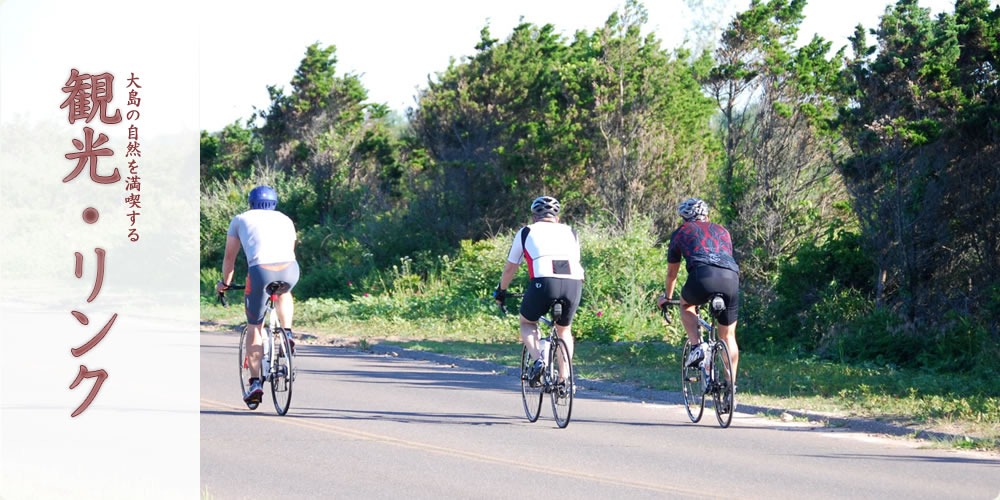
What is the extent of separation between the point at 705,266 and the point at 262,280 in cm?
413

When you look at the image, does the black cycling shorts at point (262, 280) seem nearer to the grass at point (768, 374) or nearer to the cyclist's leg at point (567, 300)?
the cyclist's leg at point (567, 300)

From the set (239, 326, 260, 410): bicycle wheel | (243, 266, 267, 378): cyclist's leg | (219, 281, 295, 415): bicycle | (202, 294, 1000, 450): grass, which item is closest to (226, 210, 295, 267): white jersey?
(243, 266, 267, 378): cyclist's leg

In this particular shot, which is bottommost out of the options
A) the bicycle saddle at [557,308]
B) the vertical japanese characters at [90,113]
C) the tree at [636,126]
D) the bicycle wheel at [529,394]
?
the bicycle wheel at [529,394]

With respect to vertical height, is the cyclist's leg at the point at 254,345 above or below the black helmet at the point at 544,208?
below

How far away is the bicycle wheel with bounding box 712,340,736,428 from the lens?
9.81 metres

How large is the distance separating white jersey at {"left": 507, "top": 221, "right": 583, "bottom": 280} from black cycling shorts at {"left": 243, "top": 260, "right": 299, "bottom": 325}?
208cm

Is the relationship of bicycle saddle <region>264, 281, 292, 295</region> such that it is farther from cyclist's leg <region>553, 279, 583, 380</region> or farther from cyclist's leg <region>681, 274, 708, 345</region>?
cyclist's leg <region>681, 274, 708, 345</region>

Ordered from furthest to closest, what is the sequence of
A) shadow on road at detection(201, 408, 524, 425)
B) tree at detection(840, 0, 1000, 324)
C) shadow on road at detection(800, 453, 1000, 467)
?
tree at detection(840, 0, 1000, 324), shadow on road at detection(201, 408, 524, 425), shadow on road at detection(800, 453, 1000, 467)

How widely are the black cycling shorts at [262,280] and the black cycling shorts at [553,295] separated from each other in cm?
222

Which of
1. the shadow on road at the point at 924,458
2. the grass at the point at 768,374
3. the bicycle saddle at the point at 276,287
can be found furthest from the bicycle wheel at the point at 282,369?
the shadow on road at the point at 924,458

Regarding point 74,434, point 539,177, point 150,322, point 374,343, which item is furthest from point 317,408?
point 539,177

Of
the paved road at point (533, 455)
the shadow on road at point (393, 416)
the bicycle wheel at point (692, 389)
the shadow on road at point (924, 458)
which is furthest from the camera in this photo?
the shadow on road at point (393, 416)

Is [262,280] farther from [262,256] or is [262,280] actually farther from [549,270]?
[549,270]

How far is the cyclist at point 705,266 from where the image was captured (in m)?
9.81
